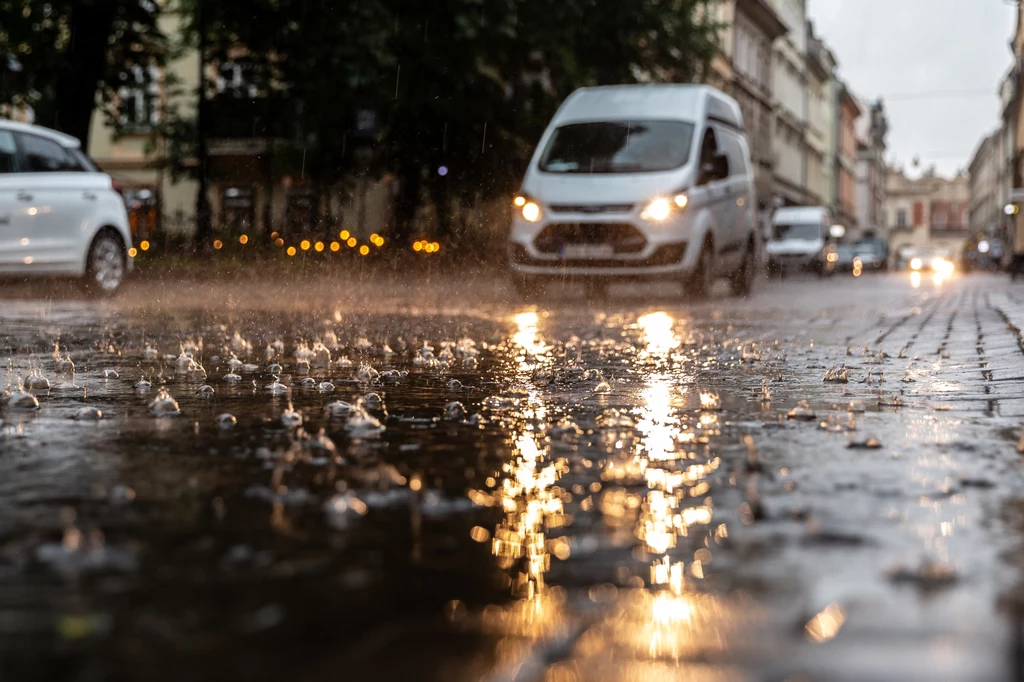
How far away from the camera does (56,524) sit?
3258 millimetres

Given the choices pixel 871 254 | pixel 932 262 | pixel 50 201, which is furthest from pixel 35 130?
pixel 871 254

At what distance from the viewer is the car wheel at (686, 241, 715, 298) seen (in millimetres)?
16250

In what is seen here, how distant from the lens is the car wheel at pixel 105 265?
1569 cm

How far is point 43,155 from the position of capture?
1514cm

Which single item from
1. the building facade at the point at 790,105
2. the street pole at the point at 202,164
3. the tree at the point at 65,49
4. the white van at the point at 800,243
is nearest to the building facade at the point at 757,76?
the building facade at the point at 790,105

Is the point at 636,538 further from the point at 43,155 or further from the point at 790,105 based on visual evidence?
the point at 790,105

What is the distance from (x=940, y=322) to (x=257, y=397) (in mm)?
7643

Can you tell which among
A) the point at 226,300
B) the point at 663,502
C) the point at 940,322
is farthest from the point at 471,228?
the point at 663,502

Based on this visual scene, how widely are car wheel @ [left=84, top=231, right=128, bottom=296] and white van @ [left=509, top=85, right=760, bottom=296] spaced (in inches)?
167

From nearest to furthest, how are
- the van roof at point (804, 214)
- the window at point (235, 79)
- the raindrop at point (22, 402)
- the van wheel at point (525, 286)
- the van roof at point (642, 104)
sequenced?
1. the raindrop at point (22, 402)
2. the van wheel at point (525, 286)
3. the van roof at point (642, 104)
4. the window at point (235, 79)
5. the van roof at point (804, 214)

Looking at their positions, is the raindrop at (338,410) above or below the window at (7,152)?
below

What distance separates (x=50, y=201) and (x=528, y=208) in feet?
16.0

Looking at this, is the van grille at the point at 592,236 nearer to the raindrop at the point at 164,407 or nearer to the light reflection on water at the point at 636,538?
the light reflection on water at the point at 636,538

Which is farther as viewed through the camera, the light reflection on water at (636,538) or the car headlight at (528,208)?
the car headlight at (528,208)
